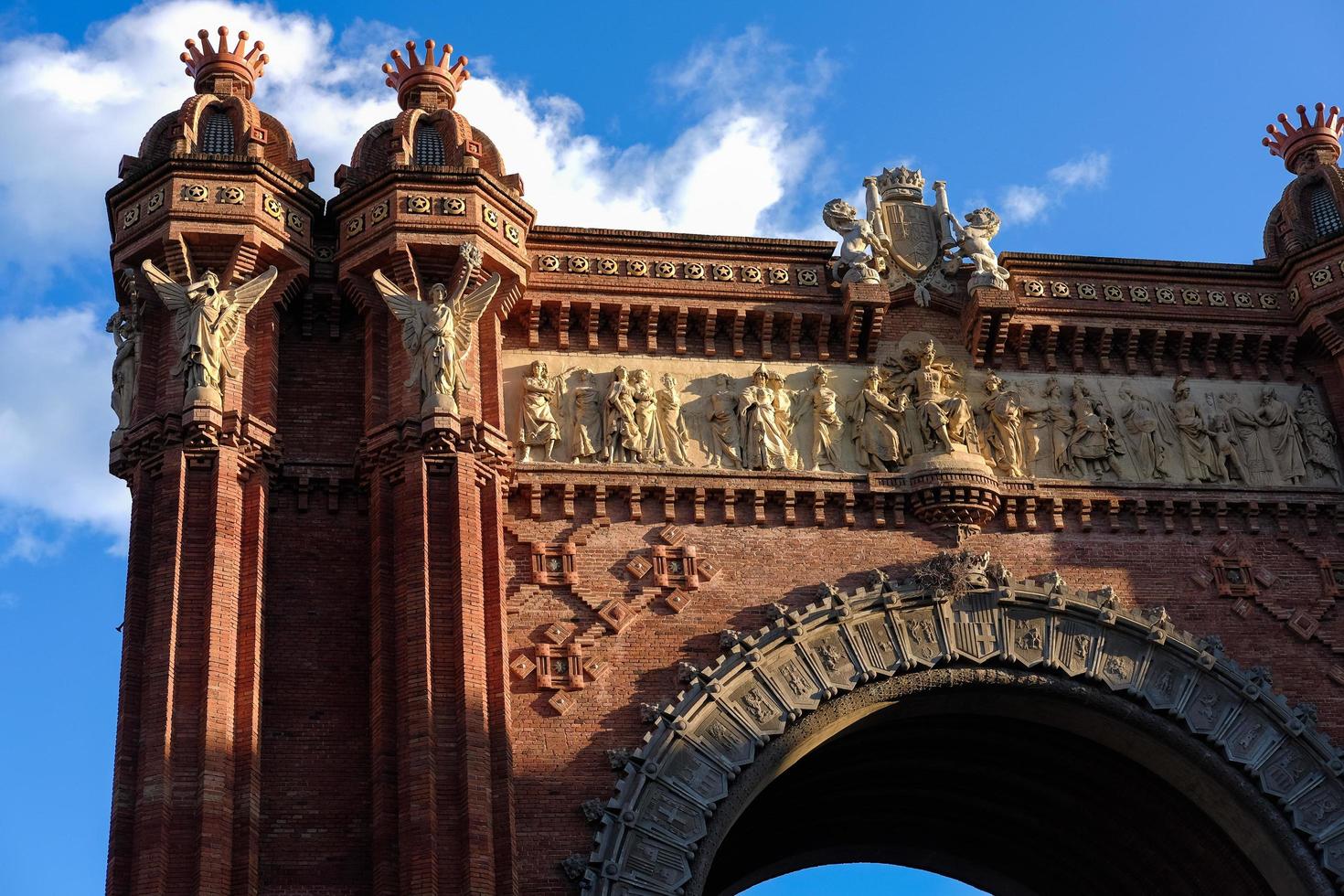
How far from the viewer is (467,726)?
732 inches

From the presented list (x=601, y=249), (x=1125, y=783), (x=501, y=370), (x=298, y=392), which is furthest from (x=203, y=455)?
(x=1125, y=783)

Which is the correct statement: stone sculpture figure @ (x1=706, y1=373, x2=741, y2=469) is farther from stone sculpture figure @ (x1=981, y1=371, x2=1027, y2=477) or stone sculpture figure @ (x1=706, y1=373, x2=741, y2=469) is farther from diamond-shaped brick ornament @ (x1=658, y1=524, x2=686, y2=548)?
stone sculpture figure @ (x1=981, y1=371, x2=1027, y2=477)

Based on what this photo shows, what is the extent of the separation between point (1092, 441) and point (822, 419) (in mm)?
3176

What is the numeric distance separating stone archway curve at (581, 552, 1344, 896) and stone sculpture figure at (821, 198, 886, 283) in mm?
3720

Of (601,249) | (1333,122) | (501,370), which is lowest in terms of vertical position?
(501,370)

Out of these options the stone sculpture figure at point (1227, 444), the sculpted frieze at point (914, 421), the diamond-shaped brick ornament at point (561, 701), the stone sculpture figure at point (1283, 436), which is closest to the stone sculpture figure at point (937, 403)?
the sculpted frieze at point (914, 421)

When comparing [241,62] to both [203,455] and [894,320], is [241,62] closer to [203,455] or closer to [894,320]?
[203,455]

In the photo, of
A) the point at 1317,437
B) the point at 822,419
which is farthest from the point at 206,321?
the point at 1317,437

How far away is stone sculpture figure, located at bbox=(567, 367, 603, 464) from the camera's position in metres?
21.7

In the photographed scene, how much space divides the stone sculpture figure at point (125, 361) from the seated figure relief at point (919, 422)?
13.4 feet

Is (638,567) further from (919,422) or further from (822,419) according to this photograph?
(919,422)

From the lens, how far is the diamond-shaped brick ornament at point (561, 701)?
19.9m

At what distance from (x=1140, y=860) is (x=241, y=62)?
14.0 meters

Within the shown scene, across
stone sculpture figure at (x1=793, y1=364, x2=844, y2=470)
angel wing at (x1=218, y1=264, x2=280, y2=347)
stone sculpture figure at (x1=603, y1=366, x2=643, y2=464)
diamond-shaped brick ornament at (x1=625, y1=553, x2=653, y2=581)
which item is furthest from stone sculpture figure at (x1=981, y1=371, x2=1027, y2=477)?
angel wing at (x1=218, y1=264, x2=280, y2=347)
